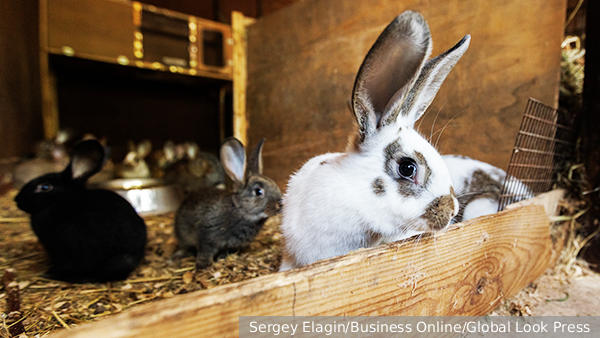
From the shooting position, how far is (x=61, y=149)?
4.56 m

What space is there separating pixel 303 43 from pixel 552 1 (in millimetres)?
1746

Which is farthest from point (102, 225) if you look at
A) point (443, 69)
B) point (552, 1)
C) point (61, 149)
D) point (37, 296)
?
point (61, 149)

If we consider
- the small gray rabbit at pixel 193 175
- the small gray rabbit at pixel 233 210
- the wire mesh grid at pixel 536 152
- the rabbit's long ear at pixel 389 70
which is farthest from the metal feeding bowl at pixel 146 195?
the wire mesh grid at pixel 536 152

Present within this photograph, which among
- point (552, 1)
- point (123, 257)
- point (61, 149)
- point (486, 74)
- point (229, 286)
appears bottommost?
point (123, 257)

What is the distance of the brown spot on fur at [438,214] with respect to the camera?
91 centimetres

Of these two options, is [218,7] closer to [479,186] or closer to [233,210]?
[233,210]

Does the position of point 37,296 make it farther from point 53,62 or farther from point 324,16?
point 53,62

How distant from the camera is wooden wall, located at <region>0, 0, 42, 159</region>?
11.3 ft

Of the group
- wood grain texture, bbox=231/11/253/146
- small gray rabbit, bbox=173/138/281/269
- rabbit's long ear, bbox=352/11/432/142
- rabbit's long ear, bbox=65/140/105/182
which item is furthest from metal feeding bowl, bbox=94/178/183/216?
rabbit's long ear, bbox=352/11/432/142

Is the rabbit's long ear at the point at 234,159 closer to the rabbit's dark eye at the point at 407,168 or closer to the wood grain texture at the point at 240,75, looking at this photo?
the rabbit's dark eye at the point at 407,168

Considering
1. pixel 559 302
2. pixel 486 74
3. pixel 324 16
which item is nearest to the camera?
pixel 559 302

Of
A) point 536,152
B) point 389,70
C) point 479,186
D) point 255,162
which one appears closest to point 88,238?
point 255,162

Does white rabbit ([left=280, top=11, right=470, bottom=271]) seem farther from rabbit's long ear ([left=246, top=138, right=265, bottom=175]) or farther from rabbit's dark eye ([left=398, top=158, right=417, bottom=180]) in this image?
rabbit's long ear ([left=246, top=138, right=265, bottom=175])

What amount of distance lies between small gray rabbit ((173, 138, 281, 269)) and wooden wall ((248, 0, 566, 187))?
0.69ft
